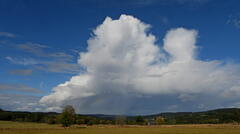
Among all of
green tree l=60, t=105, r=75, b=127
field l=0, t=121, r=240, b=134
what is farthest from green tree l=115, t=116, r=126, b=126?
field l=0, t=121, r=240, b=134

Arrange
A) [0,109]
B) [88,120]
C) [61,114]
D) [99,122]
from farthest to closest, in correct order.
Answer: [0,109] → [99,122] → [88,120] → [61,114]

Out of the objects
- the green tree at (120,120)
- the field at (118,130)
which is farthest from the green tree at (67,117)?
the green tree at (120,120)

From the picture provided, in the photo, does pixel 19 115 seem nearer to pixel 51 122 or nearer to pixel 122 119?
pixel 51 122

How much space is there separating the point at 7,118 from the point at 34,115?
57.0 ft

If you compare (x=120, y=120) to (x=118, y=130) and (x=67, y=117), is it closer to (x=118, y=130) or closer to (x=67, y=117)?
(x=67, y=117)

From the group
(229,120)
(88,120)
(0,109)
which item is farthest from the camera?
(0,109)

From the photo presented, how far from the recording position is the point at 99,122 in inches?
5950

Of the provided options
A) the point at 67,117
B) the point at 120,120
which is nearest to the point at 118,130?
the point at 67,117

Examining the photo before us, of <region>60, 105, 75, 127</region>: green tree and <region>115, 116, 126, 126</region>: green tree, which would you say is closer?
<region>60, 105, 75, 127</region>: green tree

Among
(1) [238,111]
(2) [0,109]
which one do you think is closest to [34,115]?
(2) [0,109]

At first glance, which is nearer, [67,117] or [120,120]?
[67,117]

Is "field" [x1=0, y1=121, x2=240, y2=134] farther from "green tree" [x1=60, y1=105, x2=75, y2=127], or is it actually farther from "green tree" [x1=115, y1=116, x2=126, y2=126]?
"green tree" [x1=115, y1=116, x2=126, y2=126]

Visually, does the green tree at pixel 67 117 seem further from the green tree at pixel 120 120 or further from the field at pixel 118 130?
the green tree at pixel 120 120

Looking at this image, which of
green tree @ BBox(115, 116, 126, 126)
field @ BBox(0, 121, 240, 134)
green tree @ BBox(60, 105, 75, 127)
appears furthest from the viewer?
green tree @ BBox(115, 116, 126, 126)
